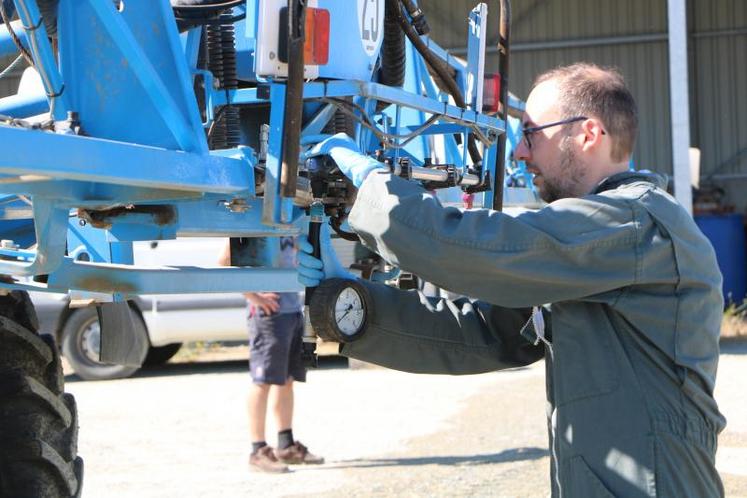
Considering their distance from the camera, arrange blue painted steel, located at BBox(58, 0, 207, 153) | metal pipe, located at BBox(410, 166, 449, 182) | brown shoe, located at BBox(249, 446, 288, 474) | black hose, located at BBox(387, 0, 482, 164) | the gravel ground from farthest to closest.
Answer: brown shoe, located at BBox(249, 446, 288, 474) → the gravel ground → black hose, located at BBox(387, 0, 482, 164) → metal pipe, located at BBox(410, 166, 449, 182) → blue painted steel, located at BBox(58, 0, 207, 153)

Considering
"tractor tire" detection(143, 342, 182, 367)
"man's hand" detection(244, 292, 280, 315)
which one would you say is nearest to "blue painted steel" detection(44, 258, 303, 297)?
"man's hand" detection(244, 292, 280, 315)

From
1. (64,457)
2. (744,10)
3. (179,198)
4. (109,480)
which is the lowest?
(109,480)

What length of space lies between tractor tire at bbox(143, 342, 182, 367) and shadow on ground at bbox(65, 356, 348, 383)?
Answer: 9 cm

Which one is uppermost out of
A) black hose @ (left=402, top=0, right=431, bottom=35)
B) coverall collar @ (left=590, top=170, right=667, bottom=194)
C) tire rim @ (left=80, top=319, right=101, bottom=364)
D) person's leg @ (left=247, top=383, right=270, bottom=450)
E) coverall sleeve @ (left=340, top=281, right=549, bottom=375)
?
black hose @ (left=402, top=0, right=431, bottom=35)

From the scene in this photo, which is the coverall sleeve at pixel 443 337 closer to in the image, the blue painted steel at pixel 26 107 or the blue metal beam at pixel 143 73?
the blue metal beam at pixel 143 73

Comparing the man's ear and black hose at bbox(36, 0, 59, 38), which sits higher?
black hose at bbox(36, 0, 59, 38)

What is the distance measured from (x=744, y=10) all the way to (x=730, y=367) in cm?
970

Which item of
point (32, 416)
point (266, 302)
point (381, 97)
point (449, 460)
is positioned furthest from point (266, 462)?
point (381, 97)

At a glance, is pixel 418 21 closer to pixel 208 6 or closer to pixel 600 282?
pixel 208 6

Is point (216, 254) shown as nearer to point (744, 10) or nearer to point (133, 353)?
point (133, 353)

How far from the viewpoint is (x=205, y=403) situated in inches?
360

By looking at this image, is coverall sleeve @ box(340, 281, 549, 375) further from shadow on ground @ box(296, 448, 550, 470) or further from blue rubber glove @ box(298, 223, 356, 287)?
shadow on ground @ box(296, 448, 550, 470)

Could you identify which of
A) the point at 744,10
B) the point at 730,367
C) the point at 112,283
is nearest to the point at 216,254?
the point at 730,367

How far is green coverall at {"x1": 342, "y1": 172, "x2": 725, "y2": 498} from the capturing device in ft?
7.63
